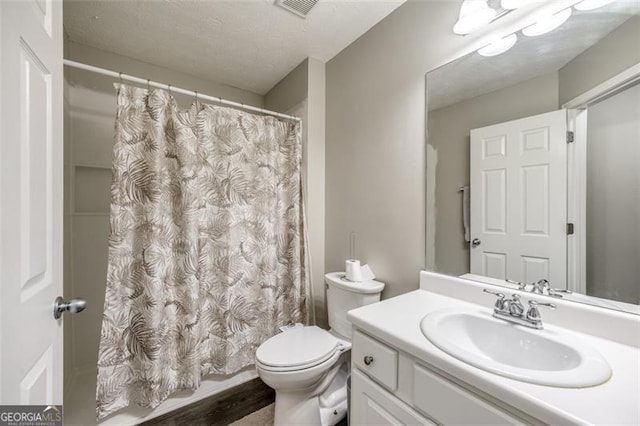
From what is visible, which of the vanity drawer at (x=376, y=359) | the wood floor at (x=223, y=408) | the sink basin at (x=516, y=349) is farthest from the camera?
the wood floor at (x=223, y=408)

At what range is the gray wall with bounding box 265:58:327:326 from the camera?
1.97 metres

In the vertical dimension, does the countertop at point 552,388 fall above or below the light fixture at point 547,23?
below

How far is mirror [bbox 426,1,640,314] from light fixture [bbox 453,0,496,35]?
12 cm

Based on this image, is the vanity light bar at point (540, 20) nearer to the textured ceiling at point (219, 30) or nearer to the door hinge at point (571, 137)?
the door hinge at point (571, 137)

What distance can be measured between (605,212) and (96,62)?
2.95 metres

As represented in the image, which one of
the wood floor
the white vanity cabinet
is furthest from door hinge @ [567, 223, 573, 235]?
the wood floor

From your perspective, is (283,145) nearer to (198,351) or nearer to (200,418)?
(198,351)

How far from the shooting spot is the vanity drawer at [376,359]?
84cm

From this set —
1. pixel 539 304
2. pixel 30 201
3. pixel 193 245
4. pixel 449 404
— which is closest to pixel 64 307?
pixel 30 201

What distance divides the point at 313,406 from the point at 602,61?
1.85 m

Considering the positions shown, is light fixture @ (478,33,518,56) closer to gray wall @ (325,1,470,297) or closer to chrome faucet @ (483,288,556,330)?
gray wall @ (325,1,470,297)

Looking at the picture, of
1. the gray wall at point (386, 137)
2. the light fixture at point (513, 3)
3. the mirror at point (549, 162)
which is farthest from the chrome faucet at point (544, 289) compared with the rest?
the light fixture at point (513, 3)

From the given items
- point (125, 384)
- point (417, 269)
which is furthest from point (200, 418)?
point (417, 269)

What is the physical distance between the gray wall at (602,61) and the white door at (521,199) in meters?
0.10
